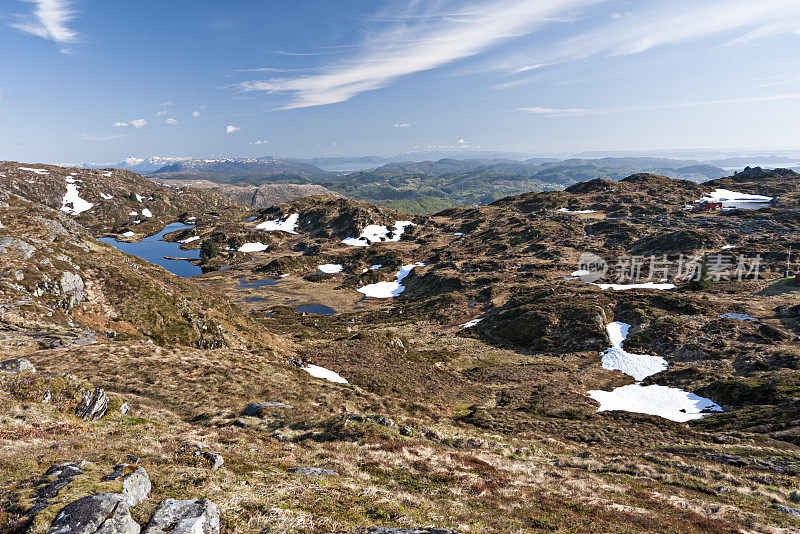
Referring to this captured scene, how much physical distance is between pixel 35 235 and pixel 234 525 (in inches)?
2535

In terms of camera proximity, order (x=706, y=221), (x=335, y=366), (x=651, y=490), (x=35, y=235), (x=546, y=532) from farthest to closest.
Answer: (x=706, y=221) < (x=35, y=235) < (x=335, y=366) < (x=651, y=490) < (x=546, y=532)

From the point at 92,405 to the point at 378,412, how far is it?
22.1 meters

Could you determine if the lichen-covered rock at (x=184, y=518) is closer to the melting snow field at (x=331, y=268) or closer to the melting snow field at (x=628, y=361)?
the melting snow field at (x=628, y=361)

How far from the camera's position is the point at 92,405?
827 inches

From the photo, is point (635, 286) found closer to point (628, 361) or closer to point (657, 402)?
point (628, 361)

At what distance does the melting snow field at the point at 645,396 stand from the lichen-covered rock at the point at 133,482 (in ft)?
155

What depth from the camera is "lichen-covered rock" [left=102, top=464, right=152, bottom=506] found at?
10.8 metres

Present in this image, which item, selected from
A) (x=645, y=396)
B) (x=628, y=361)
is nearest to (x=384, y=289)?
(x=628, y=361)

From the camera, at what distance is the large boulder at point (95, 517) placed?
28.3ft

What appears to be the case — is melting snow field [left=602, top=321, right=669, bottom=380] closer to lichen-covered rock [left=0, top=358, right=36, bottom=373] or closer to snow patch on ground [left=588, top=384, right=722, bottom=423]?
snow patch on ground [left=588, top=384, right=722, bottom=423]

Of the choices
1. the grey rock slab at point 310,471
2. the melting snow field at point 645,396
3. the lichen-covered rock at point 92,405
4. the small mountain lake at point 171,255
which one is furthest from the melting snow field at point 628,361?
the small mountain lake at point 171,255

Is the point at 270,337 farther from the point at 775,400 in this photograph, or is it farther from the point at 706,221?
the point at 706,221

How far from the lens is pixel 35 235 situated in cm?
4975

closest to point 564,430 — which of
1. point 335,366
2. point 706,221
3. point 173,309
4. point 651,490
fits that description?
point 651,490
